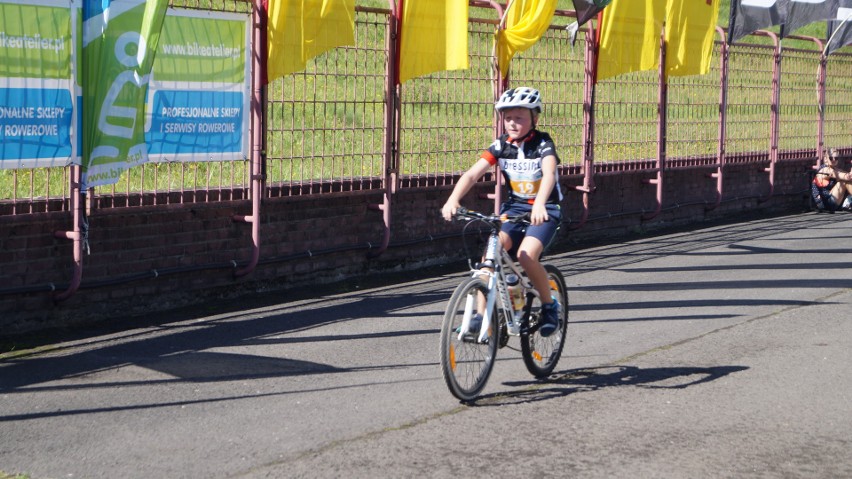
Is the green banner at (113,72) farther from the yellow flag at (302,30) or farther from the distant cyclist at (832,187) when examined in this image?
the distant cyclist at (832,187)

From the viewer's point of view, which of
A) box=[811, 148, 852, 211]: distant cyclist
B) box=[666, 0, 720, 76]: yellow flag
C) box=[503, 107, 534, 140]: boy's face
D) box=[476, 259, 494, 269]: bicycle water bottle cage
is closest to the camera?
box=[476, 259, 494, 269]: bicycle water bottle cage

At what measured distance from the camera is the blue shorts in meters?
7.36

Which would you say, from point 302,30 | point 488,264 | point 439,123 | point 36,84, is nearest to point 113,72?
point 36,84

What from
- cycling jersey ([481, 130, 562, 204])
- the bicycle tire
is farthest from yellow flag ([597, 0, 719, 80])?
cycling jersey ([481, 130, 562, 204])

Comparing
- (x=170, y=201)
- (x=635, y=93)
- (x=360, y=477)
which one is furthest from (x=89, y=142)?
(x=635, y=93)

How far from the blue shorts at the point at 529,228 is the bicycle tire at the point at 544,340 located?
25 centimetres

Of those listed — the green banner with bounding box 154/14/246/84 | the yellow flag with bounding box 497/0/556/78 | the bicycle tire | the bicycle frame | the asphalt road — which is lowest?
the asphalt road

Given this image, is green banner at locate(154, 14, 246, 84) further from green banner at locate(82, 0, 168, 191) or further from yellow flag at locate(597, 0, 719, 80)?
yellow flag at locate(597, 0, 719, 80)

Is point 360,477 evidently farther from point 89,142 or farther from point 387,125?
point 387,125

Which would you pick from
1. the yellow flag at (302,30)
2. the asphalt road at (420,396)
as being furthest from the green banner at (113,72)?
the yellow flag at (302,30)

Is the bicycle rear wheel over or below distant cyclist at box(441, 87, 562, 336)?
below

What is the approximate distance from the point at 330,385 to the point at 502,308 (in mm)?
1162

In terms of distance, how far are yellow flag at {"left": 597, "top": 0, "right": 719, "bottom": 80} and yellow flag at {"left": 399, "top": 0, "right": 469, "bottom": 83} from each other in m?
A: 3.23

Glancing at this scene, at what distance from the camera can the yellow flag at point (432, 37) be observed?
39.2 ft
